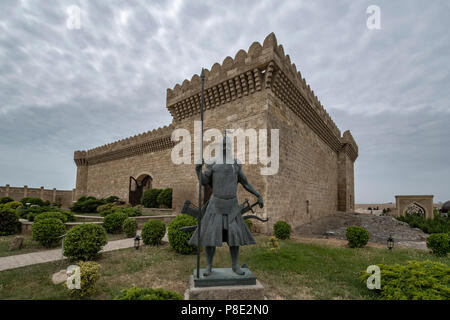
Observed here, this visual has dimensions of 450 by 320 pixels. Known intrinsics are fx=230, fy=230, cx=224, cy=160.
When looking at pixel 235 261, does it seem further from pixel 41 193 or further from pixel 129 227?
pixel 41 193

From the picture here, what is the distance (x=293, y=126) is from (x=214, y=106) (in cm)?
401

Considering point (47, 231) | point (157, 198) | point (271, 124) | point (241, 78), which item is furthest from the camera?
point (157, 198)

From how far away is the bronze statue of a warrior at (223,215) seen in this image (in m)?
3.49

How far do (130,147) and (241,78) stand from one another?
15.4 m

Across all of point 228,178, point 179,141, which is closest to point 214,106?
point 179,141

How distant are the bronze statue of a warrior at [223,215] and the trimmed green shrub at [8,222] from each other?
32.5ft

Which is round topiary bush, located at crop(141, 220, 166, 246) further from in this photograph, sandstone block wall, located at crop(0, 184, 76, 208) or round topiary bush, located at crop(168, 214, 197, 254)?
sandstone block wall, located at crop(0, 184, 76, 208)

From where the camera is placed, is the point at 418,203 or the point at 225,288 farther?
the point at 418,203

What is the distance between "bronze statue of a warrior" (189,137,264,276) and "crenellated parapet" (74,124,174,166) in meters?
15.2

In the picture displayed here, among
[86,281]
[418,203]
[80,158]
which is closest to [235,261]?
[86,281]

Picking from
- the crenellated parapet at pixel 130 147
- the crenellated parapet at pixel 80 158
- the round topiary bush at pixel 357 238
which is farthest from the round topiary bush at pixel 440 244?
the crenellated parapet at pixel 80 158

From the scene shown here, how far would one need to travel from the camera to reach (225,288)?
3303mm

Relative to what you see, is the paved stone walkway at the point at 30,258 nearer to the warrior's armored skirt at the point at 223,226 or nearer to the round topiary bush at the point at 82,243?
the round topiary bush at the point at 82,243

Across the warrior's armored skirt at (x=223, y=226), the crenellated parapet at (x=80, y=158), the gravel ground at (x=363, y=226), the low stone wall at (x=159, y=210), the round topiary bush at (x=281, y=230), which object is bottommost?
the gravel ground at (x=363, y=226)
